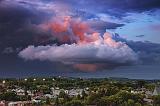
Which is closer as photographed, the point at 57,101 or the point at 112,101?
the point at 112,101

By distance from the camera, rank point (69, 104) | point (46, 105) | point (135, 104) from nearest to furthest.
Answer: point (135, 104)
point (69, 104)
point (46, 105)

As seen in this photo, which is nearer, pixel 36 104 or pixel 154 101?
pixel 154 101

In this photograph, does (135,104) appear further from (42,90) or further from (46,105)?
(42,90)

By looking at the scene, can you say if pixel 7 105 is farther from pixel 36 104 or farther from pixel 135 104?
pixel 135 104

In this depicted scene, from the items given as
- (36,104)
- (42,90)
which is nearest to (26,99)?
(36,104)

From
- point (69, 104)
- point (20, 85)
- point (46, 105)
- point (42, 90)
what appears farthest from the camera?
point (20, 85)

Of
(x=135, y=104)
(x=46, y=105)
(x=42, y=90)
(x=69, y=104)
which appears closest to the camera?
(x=135, y=104)

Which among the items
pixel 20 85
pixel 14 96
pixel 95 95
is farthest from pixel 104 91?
pixel 20 85

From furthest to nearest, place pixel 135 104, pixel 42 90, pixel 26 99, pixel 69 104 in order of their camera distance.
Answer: pixel 42 90 < pixel 26 99 < pixel 69 104 < pixel 135 104

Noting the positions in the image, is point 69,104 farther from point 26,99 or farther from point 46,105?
point 26,99
